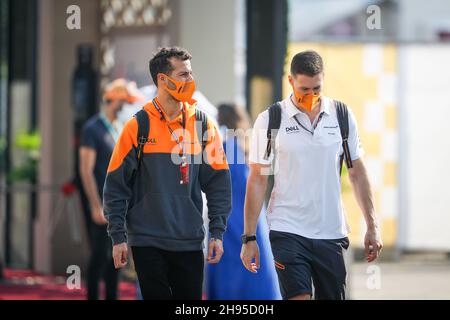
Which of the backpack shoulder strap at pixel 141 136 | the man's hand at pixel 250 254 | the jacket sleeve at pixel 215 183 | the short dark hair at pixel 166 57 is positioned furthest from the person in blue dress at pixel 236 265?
the backpack shoulder strap at pixel 141 136

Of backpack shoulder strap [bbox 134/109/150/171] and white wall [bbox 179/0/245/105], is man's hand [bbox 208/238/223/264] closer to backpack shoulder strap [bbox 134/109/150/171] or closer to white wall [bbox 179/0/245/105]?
backpack shoulder strap [bbox 134/109/150/171]

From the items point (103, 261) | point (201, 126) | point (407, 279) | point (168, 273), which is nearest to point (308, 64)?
point (201, 126)

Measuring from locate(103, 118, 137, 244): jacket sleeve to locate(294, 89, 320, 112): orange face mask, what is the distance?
0.81 meters

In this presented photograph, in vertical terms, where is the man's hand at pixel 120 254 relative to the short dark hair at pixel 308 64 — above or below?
below

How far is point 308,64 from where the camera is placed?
5859mm

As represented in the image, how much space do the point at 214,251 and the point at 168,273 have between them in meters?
0.25

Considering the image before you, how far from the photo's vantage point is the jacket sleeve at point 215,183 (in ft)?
19.5

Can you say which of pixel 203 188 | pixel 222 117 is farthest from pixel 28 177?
pixel 203 188

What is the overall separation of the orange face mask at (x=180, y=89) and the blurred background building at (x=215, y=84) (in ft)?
12.4

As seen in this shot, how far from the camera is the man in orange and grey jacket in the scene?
5797 mm

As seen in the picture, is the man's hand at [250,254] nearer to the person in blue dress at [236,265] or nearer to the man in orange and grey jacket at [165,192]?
the man in orange and grey jacket at [165,192]

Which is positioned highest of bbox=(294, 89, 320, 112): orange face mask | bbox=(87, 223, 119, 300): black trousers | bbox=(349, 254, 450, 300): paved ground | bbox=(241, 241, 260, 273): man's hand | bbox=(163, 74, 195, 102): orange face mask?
bbox=(163, 74, 195, 102): orange face mask

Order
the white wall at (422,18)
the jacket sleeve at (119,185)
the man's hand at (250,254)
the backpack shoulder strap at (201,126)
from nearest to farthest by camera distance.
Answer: the jacket sleeve at (119,185)
the backpack shoulder strap at (201,126)
the man's hand at (250,254)
the white wall at (422,18)

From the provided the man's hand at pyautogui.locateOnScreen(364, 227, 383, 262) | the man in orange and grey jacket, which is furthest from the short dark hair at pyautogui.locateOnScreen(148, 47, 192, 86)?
the man's hand at pyautogui.locateOnScreen(364, 227, 383, 262)
